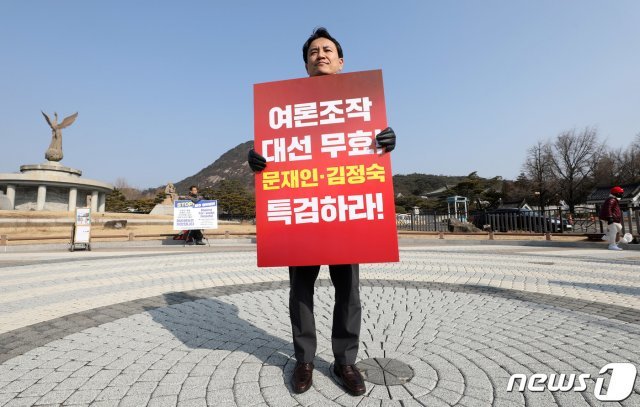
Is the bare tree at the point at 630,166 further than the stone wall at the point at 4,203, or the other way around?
the bare tree at the point at 630,166

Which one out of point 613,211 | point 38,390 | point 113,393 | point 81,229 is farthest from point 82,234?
point 613,211

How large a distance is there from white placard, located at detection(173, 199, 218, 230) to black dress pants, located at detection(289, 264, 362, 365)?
1378 cm

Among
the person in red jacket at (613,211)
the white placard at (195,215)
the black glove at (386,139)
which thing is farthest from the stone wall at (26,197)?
the person in red jacket at (613,211)

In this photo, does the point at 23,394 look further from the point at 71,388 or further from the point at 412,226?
the point at 412,226

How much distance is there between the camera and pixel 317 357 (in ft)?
8.64

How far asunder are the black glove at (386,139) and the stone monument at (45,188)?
3370 centimetres

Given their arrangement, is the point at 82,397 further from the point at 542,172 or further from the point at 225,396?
the point at 542,172

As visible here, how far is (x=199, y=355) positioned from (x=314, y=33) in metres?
2.71

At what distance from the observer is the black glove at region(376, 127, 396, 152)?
2229 millimetres

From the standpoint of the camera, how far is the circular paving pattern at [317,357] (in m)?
2.02

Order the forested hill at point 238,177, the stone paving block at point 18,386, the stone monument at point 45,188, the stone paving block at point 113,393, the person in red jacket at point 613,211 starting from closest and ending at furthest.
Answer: the stone paving block at point 113,393, the stone paving block at point 18,386, the person in red jacket at point 613,211, the stone monument at point 45,188, the forested hill at point 238,177

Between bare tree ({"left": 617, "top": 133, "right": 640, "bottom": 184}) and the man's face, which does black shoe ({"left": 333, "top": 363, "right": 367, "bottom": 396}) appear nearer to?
the man's face

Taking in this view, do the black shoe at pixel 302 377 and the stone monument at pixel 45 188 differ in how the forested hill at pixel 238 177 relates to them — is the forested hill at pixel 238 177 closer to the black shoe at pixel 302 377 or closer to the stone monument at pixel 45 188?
the stone monument at pixel 45 188

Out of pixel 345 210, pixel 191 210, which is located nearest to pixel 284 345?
pixel 345 210
